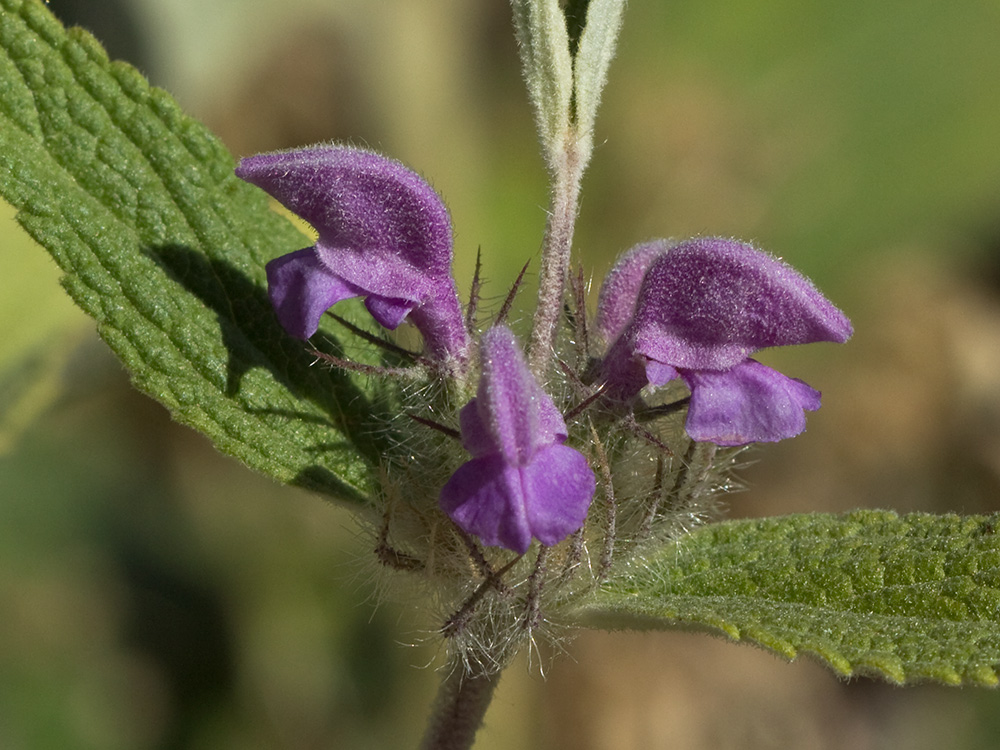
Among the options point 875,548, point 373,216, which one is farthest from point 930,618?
point 373,216

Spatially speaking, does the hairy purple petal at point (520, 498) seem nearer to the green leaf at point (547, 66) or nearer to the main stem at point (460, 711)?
the green leaf at point (547, 66)

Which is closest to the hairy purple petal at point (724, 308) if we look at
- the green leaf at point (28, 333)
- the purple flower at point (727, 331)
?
the purple flower at point (727, 331)

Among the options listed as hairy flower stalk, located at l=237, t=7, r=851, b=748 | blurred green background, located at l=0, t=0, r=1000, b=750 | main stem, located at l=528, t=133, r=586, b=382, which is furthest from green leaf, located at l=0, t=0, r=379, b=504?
main stem, located at l=528, t=133, r=586, b=382

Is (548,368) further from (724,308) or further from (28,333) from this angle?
(28,333)

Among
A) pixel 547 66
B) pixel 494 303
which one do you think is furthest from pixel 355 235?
pixel 494 303

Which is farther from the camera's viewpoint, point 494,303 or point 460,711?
point 494,303

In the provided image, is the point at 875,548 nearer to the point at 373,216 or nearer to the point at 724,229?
the point at 373,216
